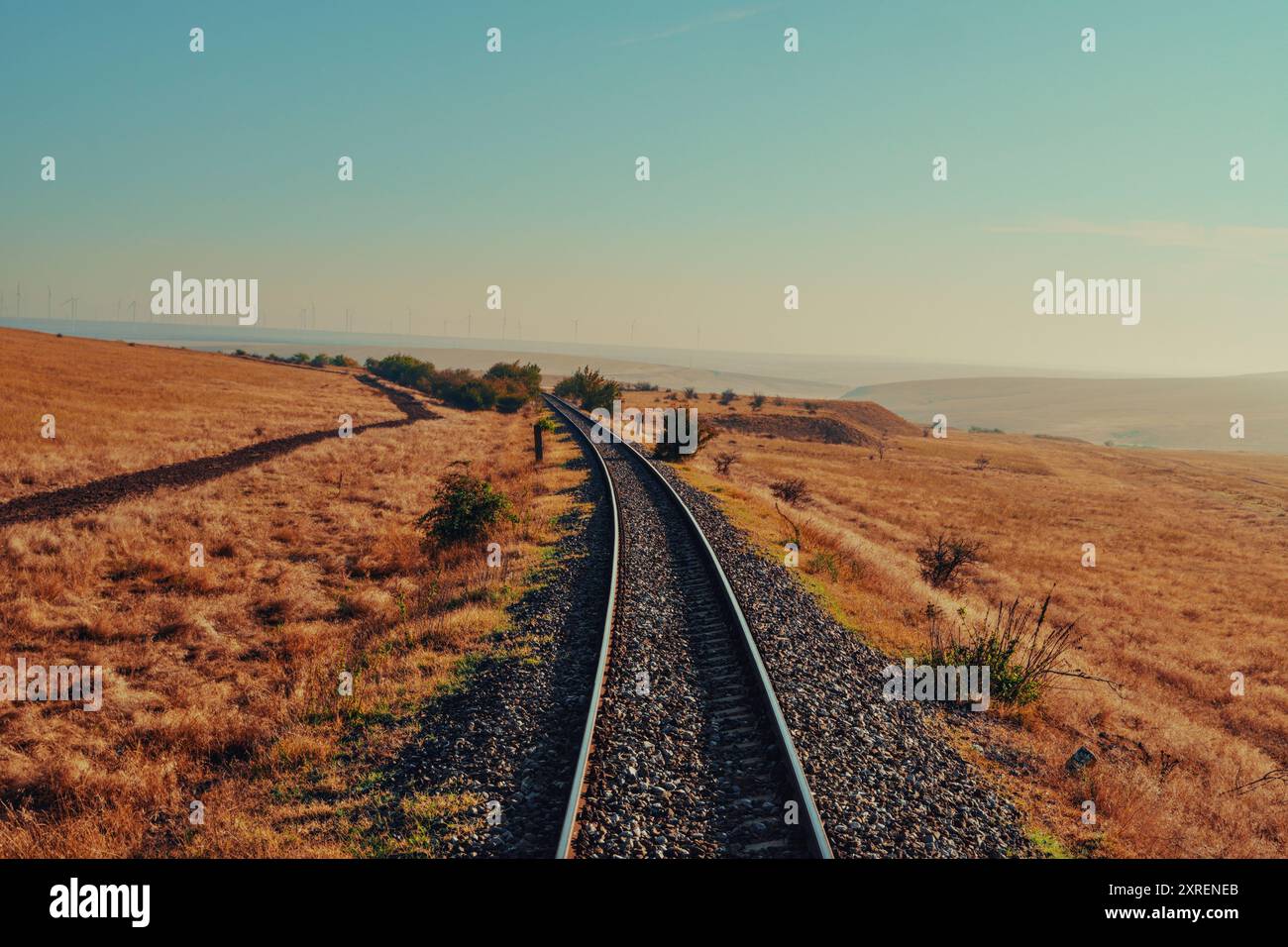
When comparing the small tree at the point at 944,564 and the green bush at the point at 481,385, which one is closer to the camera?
the small tree at the point at 944,564

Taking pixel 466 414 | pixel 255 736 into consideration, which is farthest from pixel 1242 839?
pixel 466 414

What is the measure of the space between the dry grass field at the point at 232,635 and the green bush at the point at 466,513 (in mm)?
504

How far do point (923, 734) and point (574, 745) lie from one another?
3.88m

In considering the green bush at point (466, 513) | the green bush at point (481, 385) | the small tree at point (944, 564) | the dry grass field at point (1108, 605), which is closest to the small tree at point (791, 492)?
the dry grass field at point (1108, 605)

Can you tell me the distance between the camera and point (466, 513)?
672 inches

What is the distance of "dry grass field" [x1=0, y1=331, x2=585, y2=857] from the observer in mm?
6188

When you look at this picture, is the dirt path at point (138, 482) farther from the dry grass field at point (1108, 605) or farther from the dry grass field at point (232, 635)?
the dry grass field at point (1108, 605)

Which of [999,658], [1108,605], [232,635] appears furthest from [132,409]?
[1108,605]

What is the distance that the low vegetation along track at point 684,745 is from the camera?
5.36 metres

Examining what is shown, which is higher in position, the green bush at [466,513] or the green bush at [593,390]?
the green bush at [593,390]

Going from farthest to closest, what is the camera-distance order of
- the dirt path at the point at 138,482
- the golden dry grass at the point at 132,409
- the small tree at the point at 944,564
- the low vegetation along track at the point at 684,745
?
the golden dry grass at the point at 132,409, the small tree at the point at 944,564, the dirt path at the point at 138,482, the low vegetation along track at the point at 684,745

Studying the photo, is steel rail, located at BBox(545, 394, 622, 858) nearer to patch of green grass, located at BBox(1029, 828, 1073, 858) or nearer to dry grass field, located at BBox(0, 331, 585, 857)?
dry grass field, located at BBox(0, 331, 585, 857)

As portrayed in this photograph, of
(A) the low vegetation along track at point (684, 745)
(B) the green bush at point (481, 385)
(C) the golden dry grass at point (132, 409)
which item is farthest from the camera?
(B) the green bush at point (481, 385)
